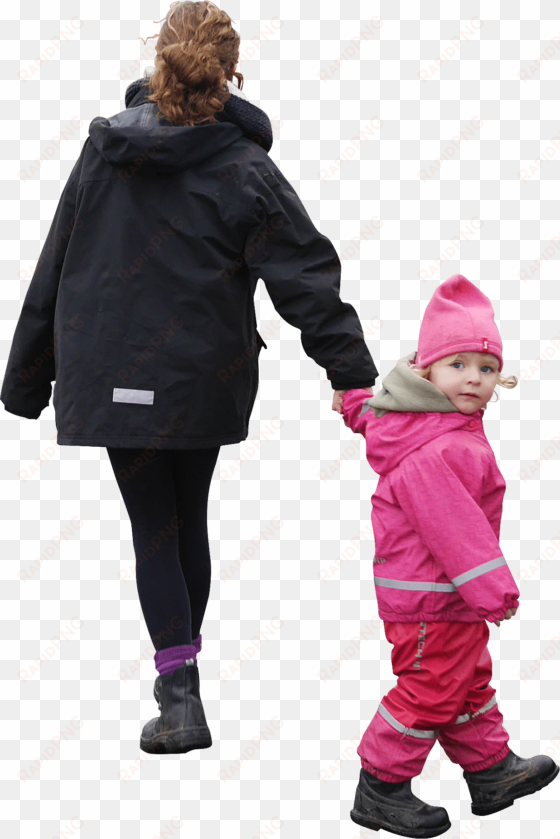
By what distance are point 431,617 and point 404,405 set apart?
66cm

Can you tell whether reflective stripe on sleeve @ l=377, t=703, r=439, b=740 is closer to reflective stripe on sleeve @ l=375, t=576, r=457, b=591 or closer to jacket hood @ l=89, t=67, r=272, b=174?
reflective stripe on sleeve @ l=375, t=576, r=457, b=591

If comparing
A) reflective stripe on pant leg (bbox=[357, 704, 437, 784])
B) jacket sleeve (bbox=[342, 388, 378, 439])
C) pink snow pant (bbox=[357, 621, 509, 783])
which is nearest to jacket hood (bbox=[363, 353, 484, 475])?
jacket sleeve (bbox=[342, 388, 378, 439])

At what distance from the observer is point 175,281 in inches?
161

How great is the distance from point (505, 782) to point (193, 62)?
252 cm

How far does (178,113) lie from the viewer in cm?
411

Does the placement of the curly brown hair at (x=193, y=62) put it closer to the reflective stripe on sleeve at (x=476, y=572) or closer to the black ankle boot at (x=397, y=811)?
the reflective stripe on sleeve at (x=476, y=572)

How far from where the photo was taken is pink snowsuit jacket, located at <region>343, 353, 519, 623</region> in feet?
12.4

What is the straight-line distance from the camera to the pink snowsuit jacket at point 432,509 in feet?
12.4

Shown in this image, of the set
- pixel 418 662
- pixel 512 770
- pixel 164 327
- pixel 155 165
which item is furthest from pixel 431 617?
pixel 155 165

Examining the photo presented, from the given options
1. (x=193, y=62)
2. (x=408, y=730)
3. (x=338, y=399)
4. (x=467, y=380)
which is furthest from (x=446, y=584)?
(x=193, y=62)

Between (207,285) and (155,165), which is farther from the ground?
(155,165)

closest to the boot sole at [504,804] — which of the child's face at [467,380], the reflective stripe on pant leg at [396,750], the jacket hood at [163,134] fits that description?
the reflective stripe on pant leg at [396,750]

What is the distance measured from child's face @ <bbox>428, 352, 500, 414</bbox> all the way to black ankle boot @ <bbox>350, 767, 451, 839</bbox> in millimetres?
1201

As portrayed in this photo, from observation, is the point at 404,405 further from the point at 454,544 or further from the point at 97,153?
→ the point at 97,153
